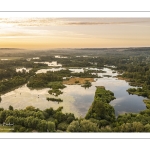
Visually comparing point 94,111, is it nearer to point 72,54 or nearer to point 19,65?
point 72,54

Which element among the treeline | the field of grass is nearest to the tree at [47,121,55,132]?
the treeline

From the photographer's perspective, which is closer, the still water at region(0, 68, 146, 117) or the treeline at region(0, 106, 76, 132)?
the treeline at region(0, 106, 76, 132)

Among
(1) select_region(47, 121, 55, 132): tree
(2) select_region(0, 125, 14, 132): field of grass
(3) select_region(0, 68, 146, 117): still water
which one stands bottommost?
(2) select_region(0, 125, 14, 132): field of grass

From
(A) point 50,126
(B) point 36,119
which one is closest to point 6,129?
(B) point 36,119

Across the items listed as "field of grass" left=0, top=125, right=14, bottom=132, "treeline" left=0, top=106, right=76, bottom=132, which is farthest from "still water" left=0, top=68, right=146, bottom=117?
"field of grass" left=0, top=125, right=14, bottom=132

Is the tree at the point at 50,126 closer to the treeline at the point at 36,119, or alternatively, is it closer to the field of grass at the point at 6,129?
the treeline at the point at 36,119

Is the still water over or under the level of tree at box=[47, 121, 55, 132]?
over

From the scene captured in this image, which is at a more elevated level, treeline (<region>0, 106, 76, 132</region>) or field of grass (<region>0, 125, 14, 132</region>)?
treeline (<region>0, 106, 76, 132</region>)

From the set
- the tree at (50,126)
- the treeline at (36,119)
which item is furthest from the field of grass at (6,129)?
the tree at (50,126)

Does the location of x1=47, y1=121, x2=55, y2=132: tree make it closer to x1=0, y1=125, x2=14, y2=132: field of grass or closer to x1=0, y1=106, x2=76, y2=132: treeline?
x1=0, y1=106, x2=76, y2=132: treeline

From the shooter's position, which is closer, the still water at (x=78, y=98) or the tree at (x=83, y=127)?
the tree at (x=83, y=127)
